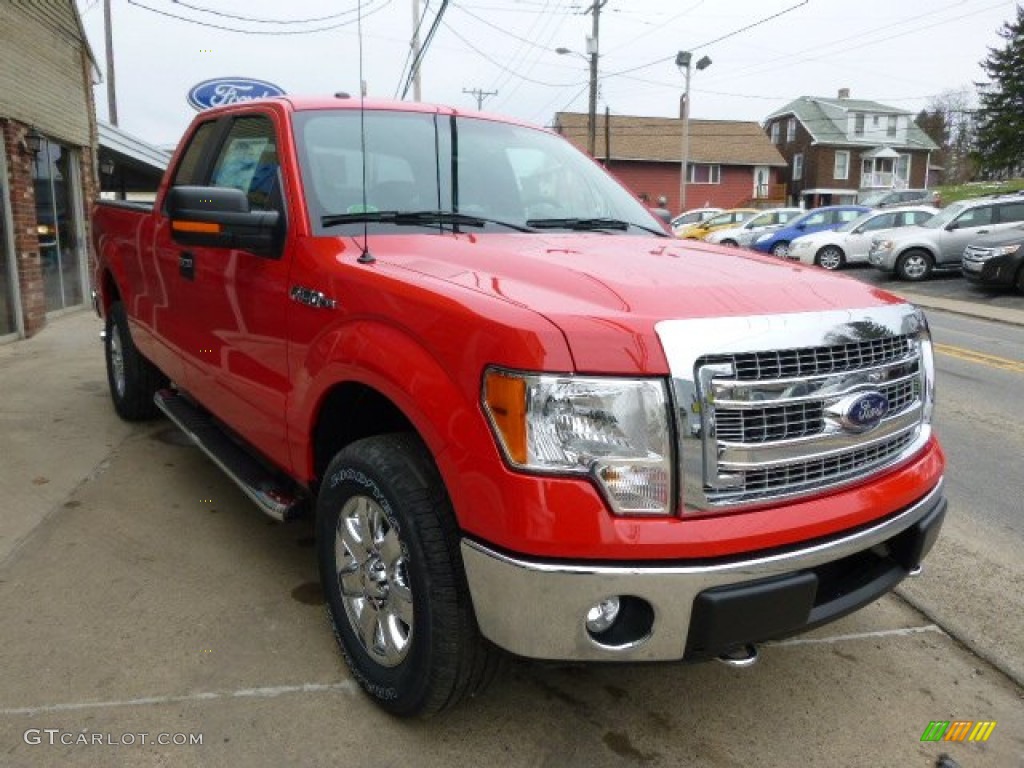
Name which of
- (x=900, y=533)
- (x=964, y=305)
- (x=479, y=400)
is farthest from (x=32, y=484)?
(x=964, y=305)

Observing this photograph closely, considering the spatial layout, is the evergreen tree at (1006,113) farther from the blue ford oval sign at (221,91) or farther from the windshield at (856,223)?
the blue ford oval sign at (221,91)

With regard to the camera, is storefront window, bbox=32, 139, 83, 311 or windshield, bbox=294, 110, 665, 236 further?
storefront window, bbox=32, 139, 83, 311

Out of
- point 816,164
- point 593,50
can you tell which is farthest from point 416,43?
point 816,164

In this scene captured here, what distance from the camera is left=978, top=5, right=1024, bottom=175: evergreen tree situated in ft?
165

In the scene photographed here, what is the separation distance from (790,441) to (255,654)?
6.42ft

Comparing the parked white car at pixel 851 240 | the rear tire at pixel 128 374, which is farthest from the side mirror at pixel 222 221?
the parked white car at pixel 851 240

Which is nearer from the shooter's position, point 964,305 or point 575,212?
point 575,212

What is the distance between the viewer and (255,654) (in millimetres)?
2896

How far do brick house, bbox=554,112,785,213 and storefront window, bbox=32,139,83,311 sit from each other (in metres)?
39.5

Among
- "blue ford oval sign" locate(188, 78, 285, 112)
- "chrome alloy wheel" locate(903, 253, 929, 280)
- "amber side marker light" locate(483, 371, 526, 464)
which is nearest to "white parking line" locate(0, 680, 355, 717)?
"amber side marker light" locate(483, 371, 526, 464)

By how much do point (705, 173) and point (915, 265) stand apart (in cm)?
3295

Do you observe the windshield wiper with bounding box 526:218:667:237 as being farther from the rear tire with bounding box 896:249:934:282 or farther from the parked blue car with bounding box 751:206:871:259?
the parked blue car with bounding box 751:206:871:259

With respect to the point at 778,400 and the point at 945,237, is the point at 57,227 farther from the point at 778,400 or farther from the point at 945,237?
the point at 945,237

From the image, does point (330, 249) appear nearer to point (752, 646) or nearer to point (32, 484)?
point (752, 646)
